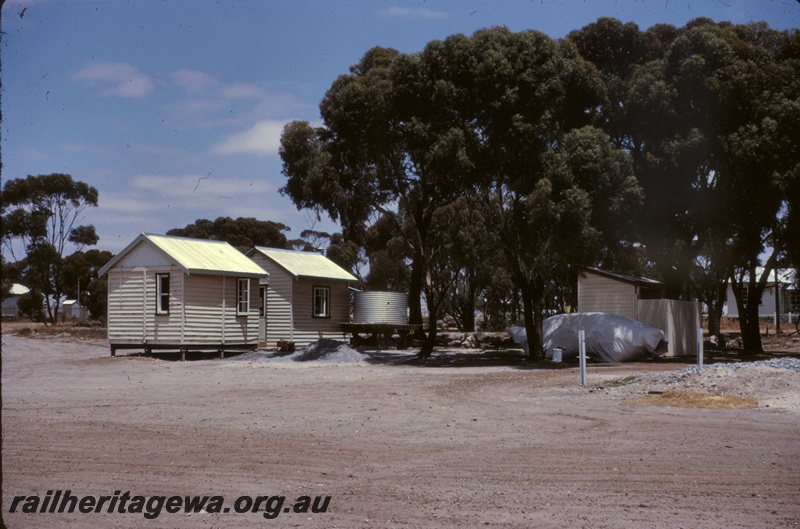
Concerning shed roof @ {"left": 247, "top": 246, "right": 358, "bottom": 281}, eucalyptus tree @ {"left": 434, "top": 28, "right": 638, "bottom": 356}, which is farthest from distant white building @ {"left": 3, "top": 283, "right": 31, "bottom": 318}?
eucalyptus tree @ {"left": 434, "top": 28, "right": 638, "bottom": 356}

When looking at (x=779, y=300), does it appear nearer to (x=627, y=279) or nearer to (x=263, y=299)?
(x=627, y=279)

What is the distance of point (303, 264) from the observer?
122ft

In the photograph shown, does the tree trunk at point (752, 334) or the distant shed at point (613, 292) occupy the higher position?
the distant shed at point (613, 292)

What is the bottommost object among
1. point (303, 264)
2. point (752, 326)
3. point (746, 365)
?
point (746, 365)

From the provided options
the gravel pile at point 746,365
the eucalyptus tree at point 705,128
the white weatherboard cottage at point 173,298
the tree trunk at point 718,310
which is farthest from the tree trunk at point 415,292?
the gravel pile at point 746,365

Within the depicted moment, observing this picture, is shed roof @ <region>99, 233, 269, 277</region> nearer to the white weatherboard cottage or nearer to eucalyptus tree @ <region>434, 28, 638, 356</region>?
the white weatherboard cottage

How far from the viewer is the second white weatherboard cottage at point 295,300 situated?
35625 mm

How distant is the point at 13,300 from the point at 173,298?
100059mm

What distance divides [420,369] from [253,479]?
700 inches

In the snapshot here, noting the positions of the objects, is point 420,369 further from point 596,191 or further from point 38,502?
point 38,502

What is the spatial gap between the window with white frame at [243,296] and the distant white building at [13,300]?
77561mm

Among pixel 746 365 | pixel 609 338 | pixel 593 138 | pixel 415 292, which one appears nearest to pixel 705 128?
pixel 593 138

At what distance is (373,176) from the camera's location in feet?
119

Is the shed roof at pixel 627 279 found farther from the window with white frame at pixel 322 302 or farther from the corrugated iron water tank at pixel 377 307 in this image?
the window with white frame at pixel 322 302
